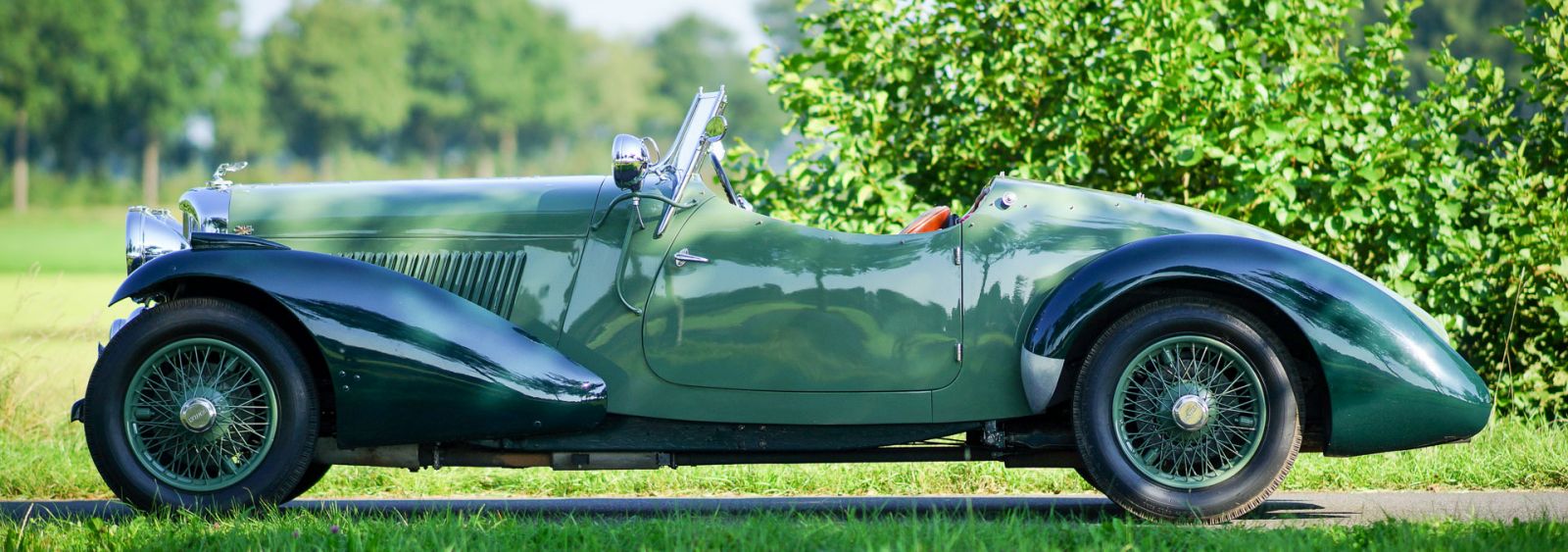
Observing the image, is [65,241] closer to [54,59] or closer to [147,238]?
[54,59]

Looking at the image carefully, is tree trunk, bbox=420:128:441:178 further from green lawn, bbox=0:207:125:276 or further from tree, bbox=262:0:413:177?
green lawn, bbox=0:207:125:276

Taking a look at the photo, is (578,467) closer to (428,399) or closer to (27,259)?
(428,399)

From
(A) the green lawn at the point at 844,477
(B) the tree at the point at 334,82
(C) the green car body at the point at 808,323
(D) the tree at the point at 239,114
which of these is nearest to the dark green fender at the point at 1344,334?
(C) the green car body at the point at 808,323

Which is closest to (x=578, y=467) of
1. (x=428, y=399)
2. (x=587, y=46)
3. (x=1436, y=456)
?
(x=428, y=399)

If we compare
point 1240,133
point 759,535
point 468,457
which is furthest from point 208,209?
point 1240,133

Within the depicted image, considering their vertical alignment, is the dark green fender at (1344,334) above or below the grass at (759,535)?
above

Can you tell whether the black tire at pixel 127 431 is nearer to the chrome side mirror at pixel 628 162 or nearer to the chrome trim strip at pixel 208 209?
the chrome trim strip at pixel 208 209

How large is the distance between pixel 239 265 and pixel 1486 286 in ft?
18.3

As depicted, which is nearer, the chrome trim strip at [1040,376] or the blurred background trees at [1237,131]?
the chrome trim strip at [1040,376]

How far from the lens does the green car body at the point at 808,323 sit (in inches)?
170

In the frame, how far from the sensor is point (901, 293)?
14.5 ft

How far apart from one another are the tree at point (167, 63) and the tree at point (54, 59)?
1.18 meters

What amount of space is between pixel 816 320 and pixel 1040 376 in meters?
0.73

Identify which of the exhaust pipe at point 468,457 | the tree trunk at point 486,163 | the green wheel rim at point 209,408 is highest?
the tree trunk at point 486,163
